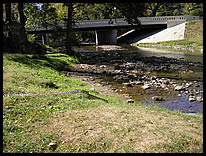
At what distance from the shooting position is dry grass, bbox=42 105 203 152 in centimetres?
470

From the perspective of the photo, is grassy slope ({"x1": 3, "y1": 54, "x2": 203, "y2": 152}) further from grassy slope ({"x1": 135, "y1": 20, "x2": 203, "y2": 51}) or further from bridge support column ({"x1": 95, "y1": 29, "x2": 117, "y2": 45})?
bridge support column ({"x1": 95, "y1": 29, "x2": 117, "y2": 45})

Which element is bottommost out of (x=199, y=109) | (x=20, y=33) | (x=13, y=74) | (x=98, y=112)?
(x=199, y=109)

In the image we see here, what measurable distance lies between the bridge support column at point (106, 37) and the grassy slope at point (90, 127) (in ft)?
177

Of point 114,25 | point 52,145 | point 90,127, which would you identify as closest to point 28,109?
point 90,127

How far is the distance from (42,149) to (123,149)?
5.25 feet

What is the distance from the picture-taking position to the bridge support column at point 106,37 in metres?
61.0

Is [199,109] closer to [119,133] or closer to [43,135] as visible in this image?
[119,133]

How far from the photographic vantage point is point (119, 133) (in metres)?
5.22

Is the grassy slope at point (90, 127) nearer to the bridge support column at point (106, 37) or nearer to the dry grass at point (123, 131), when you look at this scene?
the dry grass at point (123, 131)

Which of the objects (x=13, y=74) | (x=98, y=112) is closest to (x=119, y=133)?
(x=98, y=112)

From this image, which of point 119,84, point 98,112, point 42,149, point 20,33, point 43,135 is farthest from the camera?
point 20,33

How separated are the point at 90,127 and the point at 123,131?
80cm

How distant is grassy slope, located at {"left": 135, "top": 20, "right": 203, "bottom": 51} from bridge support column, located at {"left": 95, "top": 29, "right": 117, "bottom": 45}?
15.7m

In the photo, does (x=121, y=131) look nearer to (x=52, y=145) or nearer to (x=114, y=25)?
(x=52, y=145)
